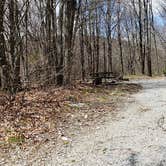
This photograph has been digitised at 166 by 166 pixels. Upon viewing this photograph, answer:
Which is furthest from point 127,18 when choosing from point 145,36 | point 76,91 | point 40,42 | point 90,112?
point 90,112

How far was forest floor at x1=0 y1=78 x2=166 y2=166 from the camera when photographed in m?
7.65

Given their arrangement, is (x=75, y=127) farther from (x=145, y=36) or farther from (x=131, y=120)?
(x=145, y=36)

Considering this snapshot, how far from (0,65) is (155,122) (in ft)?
21.3

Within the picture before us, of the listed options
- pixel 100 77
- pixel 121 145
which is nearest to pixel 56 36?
pixel 100 77

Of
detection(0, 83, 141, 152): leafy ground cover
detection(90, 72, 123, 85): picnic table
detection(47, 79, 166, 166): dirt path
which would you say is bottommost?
detection(47, 79, 166, 166): dirt path

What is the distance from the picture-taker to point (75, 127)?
10227mm

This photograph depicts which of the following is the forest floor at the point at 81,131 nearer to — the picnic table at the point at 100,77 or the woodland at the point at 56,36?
the woodland at the point at 56,36

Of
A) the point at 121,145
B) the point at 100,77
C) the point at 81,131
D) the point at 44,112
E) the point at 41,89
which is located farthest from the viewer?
the point at 100,77

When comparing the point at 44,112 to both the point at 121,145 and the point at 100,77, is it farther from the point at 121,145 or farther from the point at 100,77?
the point at 100,77

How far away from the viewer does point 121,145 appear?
8367mm

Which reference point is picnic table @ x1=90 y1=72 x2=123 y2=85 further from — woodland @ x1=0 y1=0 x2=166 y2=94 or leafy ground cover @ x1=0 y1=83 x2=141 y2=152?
leafy ground cover @ x1=0 y1=83 x2=141 y2=152

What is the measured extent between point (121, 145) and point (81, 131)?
65.4 inches

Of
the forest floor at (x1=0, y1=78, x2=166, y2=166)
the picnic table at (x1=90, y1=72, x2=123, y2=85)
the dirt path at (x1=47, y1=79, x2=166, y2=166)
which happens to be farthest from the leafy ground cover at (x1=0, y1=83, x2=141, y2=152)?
the picnic table at (x1=90, y1=72, x2=123, y2=85)

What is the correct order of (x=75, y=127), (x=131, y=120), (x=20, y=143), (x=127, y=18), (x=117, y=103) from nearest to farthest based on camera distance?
1. (x=20, y=143)
2. (x=75, y=127)
3. (x=131, y=120)
4. (x=117, y=103)
5. (x=127, y=18)
